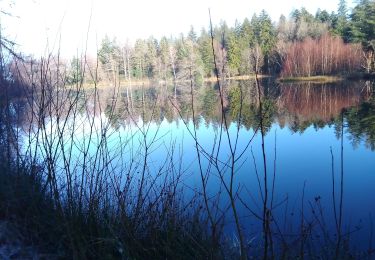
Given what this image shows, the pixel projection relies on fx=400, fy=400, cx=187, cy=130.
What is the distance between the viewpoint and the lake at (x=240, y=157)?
11.4 feet

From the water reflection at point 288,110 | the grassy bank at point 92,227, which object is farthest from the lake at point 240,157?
the grassy bank at point 92,227

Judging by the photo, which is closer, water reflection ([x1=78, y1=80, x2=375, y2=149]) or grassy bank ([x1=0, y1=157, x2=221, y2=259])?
grassy bank ([x1=0, y1=157, x2=221, y2=259])

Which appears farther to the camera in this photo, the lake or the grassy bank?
the lake

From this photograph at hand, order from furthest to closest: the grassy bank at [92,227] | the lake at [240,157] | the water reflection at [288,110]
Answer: the water reflection at [288,110] < the lake at [240,157] < the grassy bank at [92,227]

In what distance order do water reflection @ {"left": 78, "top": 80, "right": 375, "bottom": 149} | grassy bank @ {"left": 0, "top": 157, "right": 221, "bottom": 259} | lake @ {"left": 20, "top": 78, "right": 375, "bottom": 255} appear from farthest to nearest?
1. water reflection @ {"left": 78, "top": 80, "right": 375, "bottom": 149}
2. lake @ {"left": 20, "top": 78, "right": 375, "bottom": 255}
3. grassy bank @ {"left": 0, "top": 157, "right": 221, "bottom": 259}

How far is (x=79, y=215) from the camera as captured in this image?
308 centimetres

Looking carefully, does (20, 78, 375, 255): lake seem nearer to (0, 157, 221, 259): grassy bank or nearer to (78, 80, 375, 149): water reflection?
(78, 80, 375, 149): water reflection

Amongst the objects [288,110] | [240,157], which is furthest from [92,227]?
[288,110]

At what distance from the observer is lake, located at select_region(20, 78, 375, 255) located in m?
3.48

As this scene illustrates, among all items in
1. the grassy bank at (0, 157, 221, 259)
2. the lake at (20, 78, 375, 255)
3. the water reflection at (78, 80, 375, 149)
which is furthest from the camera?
the water reflection at (78, 80, 375, 149)

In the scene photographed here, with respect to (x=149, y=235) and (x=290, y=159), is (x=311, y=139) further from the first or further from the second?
(x=149, y=235)

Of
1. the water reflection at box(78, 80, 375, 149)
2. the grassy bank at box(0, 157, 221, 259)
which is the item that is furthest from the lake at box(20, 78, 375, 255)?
the grassy bank at box(0, 157, 221, 259)

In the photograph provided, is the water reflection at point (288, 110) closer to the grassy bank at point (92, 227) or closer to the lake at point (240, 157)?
the lake at point (240, 157)

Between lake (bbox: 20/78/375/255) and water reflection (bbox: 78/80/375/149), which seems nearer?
lake (bbox: 20/78/375/255)
